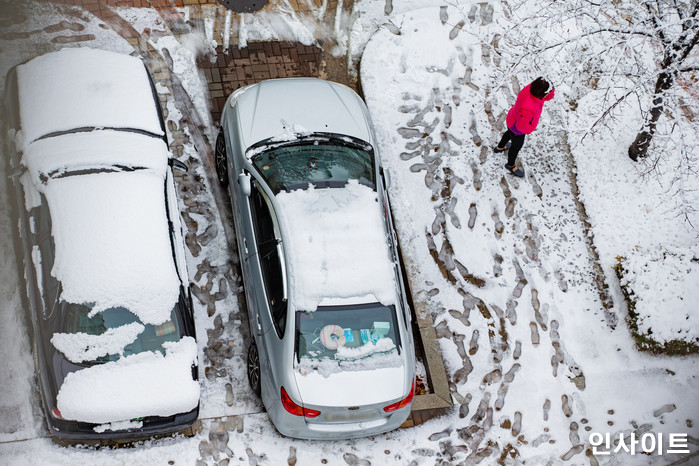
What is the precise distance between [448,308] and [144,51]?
5230mm

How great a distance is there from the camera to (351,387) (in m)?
5.91

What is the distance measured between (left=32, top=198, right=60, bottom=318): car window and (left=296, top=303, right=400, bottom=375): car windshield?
229 centimetres

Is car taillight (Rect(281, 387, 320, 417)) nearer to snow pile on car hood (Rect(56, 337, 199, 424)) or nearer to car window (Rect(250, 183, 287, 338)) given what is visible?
car window (Rect(250, 183, 287, 338))

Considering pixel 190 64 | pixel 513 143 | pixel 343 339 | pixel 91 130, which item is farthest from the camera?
pixel 190 64

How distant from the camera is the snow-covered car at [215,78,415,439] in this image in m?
5.92

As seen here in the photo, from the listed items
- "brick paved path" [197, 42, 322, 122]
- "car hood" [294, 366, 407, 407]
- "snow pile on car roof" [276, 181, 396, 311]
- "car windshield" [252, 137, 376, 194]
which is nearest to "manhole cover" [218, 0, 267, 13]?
"brick paved path" [197, 42, 322, 122]

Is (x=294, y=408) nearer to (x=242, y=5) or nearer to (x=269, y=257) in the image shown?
(x=269, y=257)

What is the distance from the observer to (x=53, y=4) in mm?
8180

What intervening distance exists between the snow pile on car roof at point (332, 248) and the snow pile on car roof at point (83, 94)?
73.2 inches

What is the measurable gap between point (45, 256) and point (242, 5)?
4.71 meters

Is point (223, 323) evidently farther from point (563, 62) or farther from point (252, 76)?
→ point (563, 62)

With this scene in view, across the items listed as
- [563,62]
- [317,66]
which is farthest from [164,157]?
[563,62]

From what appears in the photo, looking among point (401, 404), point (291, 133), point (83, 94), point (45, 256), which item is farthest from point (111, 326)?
point (401, 404)

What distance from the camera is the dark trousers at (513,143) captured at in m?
7.85
